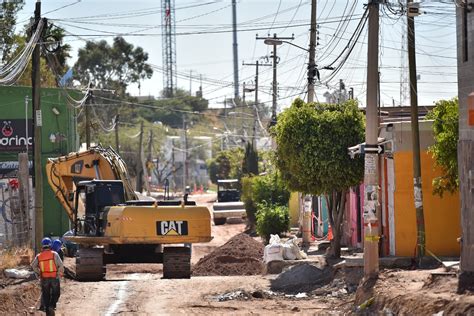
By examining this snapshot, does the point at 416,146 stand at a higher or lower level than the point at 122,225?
higher

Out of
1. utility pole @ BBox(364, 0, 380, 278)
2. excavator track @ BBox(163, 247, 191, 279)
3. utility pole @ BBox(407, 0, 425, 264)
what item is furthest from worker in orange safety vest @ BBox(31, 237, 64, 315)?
utility pole @ BBox(407, 0, 425, 264)

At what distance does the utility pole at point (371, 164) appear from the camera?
2156 centimetres

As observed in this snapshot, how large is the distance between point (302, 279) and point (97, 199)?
6.84m

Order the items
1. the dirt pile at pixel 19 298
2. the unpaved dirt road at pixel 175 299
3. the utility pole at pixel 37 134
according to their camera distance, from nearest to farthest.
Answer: the unpaved dirt road at pixel 175 299
the dirt pile at pixel 19 298
the utility pole at pixel 37 134

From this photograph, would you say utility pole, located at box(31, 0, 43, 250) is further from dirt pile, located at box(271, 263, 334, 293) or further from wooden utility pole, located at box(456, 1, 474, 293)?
wooden utility pole, located at box(456, 1, 474, 293)

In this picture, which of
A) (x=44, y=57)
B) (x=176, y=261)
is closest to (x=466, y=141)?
(x=176, y=261)

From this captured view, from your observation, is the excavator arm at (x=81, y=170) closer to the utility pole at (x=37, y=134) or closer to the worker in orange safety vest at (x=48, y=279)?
the utility pole at (x=37, y=134)

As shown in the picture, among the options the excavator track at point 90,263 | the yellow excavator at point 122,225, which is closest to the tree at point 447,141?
the yellow excavator at point 122,225

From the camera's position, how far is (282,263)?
3031 centimetres

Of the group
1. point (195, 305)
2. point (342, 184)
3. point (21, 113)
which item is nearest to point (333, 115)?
point (342, 184)

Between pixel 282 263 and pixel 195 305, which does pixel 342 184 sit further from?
pixel 195 305

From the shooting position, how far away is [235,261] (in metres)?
36.5

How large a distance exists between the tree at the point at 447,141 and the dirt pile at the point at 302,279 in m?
4.03

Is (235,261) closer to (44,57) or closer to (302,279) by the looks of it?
(302,279)
